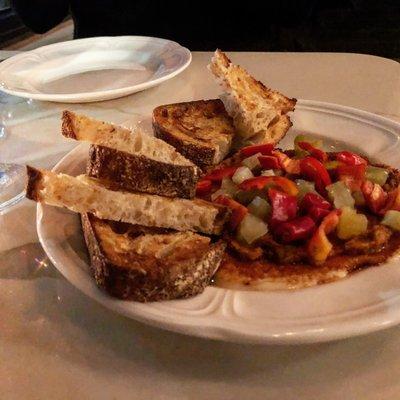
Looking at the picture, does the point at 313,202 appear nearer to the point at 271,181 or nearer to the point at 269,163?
Result: the point at 271,181

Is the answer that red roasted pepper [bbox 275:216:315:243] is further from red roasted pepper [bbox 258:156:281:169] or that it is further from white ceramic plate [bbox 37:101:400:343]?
red roasted pepper [bbox 258:156:281:169]

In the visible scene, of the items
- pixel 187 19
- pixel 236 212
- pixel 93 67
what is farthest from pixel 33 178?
pixel 187 19

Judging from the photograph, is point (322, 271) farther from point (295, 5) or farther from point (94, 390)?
point (295, 5)

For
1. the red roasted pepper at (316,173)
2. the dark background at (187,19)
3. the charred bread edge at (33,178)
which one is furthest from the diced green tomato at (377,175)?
the dark background at (187,19)

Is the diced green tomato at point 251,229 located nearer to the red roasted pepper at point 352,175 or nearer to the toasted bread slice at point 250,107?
the red roasted pepper at point 352,175

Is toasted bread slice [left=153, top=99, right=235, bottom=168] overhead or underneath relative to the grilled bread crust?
underneath

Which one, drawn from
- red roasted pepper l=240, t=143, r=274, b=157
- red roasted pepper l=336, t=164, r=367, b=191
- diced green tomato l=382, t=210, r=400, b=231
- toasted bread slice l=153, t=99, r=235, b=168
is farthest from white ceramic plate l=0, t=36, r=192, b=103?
diced green tomato l=382, t=210, r=400, b=231
